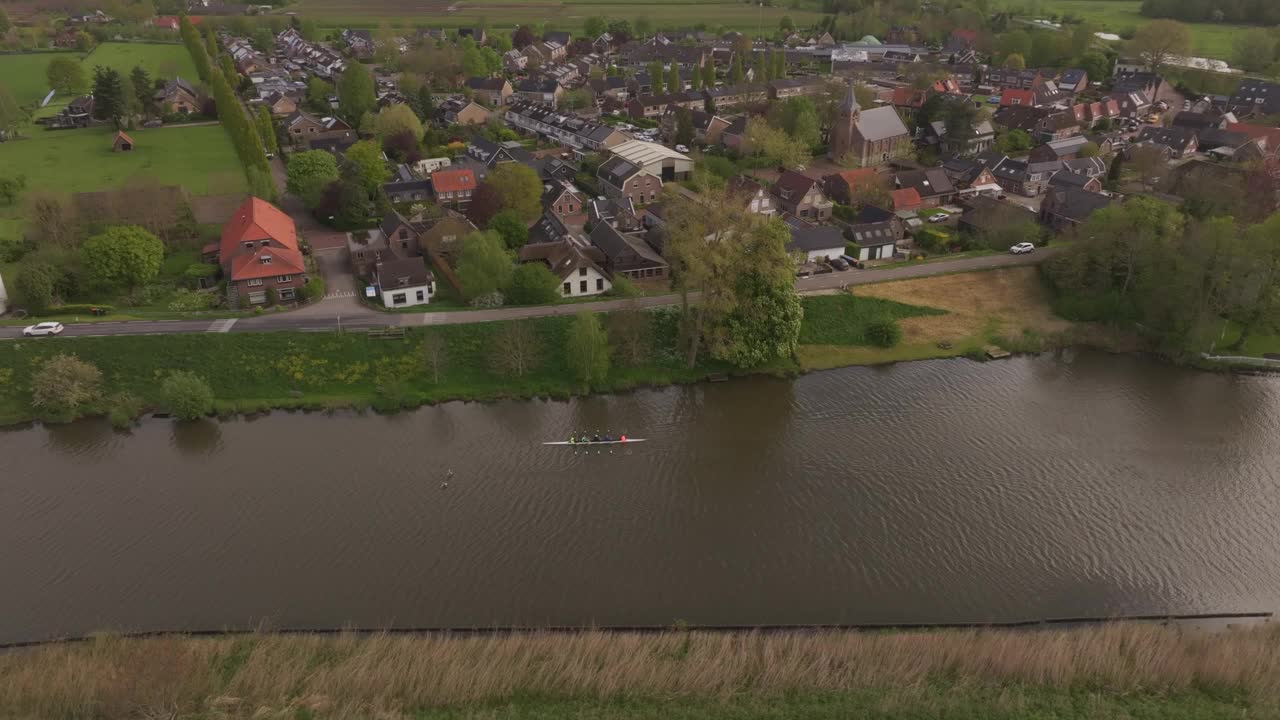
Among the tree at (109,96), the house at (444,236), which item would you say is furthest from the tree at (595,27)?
the house at (444,236)

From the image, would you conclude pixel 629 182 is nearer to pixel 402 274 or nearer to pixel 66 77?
pixel 402 274

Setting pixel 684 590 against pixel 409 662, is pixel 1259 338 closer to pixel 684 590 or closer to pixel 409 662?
pixel 684 590

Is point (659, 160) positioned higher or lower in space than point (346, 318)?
higher

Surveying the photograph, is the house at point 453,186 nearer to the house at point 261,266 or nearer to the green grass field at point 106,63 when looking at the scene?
the house at point 261,266

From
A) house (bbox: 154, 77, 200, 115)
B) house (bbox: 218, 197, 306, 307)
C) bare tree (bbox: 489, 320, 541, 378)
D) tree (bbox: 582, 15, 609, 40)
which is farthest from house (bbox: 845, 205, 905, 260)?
tree (bbox: 582, 15, 609, 40)

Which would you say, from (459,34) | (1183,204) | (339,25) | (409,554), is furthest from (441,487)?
(339,25)

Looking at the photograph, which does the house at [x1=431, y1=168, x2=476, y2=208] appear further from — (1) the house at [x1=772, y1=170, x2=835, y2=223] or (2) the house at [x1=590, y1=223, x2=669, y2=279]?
(1) the house at [x1=772, y1=170, x2=835, y2=223]

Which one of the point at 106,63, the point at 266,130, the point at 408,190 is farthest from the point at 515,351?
the point at 106,63
